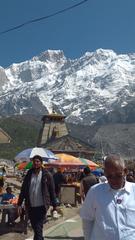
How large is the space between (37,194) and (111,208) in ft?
12.8

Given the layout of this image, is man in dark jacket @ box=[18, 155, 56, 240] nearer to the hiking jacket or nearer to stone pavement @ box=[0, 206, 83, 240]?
the hiking jacket

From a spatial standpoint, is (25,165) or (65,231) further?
(25,165)

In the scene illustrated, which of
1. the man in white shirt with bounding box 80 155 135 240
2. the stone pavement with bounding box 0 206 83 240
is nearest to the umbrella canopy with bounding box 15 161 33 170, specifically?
the stone pavement with bounding box 0 206 83 240

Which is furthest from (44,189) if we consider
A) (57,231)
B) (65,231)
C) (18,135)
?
(18,135)

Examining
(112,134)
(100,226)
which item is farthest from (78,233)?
(112,134)

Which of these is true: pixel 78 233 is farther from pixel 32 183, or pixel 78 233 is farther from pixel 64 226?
pixel 32 183

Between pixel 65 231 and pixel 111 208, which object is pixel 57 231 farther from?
pixel 111 208

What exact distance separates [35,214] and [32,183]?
46 centimetres

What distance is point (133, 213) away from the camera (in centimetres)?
406

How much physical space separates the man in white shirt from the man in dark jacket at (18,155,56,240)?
3610mm

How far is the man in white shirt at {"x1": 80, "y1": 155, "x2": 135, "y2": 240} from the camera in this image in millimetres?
3996

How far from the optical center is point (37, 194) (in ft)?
25.7

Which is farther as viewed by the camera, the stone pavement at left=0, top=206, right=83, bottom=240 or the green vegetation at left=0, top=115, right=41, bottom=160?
the green vegetation at left=0, top=115, right=41, bottom=160

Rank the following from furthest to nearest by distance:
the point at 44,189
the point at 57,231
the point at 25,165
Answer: the point at 25,165 → the point at 57,231 → the point at 44,189
